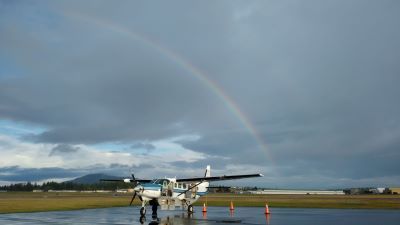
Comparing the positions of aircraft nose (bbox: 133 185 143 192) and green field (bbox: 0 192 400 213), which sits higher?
aircraft nose (bbox: 133 185 143 192)

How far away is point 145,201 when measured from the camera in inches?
1459

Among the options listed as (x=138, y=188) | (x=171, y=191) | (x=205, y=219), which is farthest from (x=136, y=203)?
(x=205, y=219)

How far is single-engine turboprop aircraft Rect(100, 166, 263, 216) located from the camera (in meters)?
37.1

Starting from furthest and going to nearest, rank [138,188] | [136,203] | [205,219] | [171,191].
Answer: [136,203] < [171,191] < [138,188] < [205,219]

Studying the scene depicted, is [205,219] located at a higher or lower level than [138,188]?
lower

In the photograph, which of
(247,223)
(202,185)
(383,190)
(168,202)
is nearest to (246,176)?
(202,185)

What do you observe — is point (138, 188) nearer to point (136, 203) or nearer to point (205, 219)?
point (205, 219)

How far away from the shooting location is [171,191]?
40.6 meters

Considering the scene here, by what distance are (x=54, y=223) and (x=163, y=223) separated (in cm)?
722

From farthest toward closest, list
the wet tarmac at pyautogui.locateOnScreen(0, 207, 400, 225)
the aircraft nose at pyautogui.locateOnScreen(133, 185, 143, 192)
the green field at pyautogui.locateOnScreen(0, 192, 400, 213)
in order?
1. the green field at pyautogui.locateOnScreen(0, 192, 400, 213)
2. the aircraft nose at pyautogui.locateOnScreen(133, 185, 143, 192)
3. the wet tarmac at pyautogui.locateOnScreen(0, 207, 400, 225)

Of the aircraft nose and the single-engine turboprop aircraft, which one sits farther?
the single-engine turboprop aircraft

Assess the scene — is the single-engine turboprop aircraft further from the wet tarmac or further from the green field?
the green field

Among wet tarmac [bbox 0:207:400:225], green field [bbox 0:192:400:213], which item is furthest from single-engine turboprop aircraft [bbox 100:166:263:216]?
green field [bbox 0:192:400:213]

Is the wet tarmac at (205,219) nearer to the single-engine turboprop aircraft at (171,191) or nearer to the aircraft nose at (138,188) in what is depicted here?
the single-engine turboprop aircraft at (171,191)
